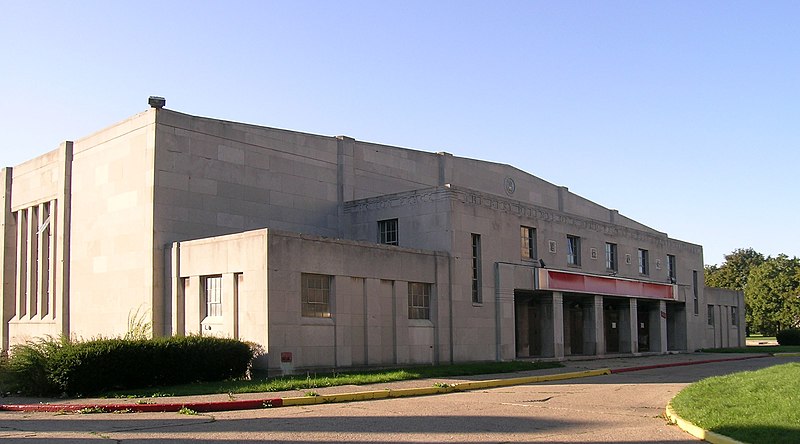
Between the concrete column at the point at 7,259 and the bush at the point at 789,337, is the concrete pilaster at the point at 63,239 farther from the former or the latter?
the bush at the point at 789,337

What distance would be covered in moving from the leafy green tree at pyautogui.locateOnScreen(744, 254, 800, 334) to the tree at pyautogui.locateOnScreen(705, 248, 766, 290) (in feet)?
45.3

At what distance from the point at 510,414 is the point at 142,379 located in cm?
1049

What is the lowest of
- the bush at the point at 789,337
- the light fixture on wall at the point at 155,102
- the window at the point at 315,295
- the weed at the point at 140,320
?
the bush at the point at 789,337

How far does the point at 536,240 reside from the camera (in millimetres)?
36188

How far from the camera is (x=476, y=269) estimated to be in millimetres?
32875

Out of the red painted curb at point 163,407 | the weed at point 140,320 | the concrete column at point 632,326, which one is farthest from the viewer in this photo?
the concrete column at point 632,326

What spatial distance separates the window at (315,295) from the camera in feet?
86.4

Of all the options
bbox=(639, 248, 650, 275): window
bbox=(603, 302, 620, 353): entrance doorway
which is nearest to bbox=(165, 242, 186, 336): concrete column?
bbox=(603, 302, 620, 353): entrance doorway

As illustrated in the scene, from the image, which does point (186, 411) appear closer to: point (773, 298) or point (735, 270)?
point (773, 298)

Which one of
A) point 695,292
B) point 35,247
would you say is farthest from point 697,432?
point 695,292

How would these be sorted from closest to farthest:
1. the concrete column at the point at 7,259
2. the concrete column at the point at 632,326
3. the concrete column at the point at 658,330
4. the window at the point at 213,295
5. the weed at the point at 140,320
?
the window at the point at 213,295
the weed at the point at 140,320
the concrete column at the point at 7,259
the concrete column at the point at 632,326
the concrete column at the point at 658,330

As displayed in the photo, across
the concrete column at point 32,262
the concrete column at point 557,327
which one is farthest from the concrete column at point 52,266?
the concrete column at point 557,327

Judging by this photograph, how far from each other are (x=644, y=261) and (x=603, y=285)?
7.07m

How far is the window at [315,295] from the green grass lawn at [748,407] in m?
11.9
